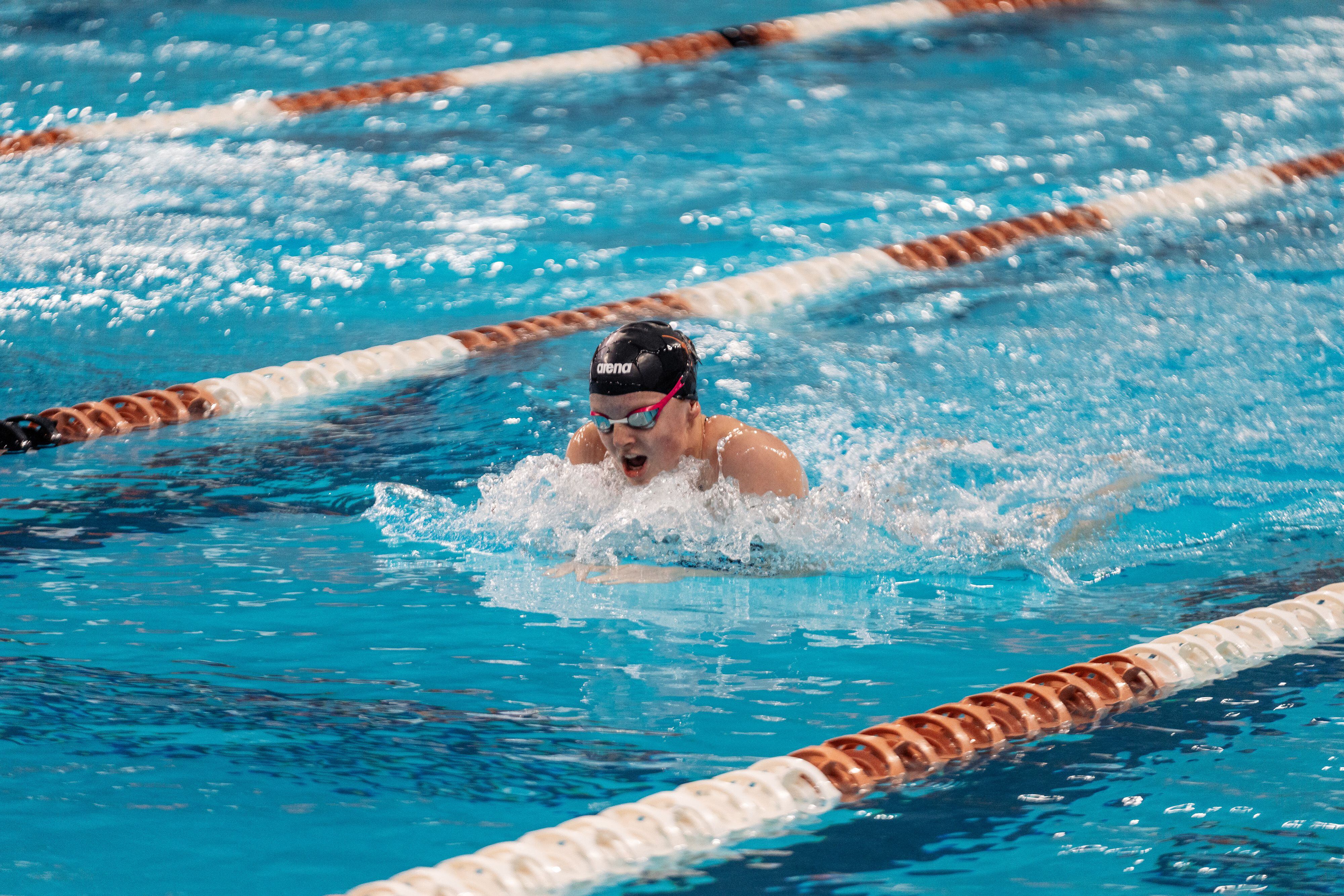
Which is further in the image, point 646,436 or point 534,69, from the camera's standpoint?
point 534,69

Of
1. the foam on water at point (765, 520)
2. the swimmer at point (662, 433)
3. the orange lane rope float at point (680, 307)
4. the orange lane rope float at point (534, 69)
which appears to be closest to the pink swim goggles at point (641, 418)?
the swimmer at point (662, 433)

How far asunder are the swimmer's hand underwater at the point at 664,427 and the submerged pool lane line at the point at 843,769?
96 cm

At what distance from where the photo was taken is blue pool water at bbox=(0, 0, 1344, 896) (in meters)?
2.55

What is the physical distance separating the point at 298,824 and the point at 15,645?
104cm

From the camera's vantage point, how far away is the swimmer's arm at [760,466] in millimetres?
3781

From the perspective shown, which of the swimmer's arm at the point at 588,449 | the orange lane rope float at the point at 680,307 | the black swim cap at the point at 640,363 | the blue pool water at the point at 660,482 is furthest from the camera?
the orange lane rope float at the point at 680,307

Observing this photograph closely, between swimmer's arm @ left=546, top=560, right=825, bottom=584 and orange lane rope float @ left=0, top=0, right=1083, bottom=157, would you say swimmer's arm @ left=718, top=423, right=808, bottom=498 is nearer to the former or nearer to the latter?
swimmer's arm @ left=546, top=560, right=825, bottom=584

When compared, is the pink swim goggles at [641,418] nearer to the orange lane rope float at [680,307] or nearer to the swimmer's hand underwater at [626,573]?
the swimmer's hand underwater at [626,573]

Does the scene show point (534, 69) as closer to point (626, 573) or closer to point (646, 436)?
point (646, 436)

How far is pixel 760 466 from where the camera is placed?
3.79 metres

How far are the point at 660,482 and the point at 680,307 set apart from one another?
232 centimetres

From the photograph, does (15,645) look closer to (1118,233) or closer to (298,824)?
(298,824)

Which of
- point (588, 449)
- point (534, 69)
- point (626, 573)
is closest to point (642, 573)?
point (626, 573)

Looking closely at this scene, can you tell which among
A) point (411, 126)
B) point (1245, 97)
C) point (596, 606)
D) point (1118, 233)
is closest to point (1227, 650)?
point (596, 606)
